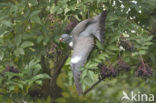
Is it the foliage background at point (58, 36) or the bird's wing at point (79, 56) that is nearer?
the bird's wing at point (79, 56)

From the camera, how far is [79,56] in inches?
62.7

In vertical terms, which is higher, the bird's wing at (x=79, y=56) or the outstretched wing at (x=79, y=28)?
the outstretched wing at (x=79, y=28)

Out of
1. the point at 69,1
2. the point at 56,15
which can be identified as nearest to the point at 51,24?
the point at 56,15

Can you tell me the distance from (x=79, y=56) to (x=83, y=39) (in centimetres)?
10

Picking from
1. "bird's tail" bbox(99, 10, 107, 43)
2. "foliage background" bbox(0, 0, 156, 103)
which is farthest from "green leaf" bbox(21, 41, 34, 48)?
"bird's tail" bbox(99, 10, 107, 43)

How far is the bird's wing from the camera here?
62.9 inches

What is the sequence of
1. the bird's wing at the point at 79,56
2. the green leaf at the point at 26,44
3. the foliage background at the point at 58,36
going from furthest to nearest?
the green leaf at the point at 26,44 → the foliage background at the point at 58,36 → the bird's wing at the point at 79,56

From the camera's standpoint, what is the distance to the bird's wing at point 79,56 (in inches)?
62.9

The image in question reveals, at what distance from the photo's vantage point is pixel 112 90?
400 cm

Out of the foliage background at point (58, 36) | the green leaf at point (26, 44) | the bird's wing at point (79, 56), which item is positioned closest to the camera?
the bird's wing at point (79, 56)

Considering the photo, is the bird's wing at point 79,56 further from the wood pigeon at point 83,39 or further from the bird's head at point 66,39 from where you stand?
the bird's head at point 66,39

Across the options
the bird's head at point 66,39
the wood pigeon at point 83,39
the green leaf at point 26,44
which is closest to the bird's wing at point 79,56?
the wood pigeon at point 83,39

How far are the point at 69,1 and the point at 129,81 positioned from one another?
63.3 inches

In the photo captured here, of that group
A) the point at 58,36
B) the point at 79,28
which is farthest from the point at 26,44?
the point at 79,28
